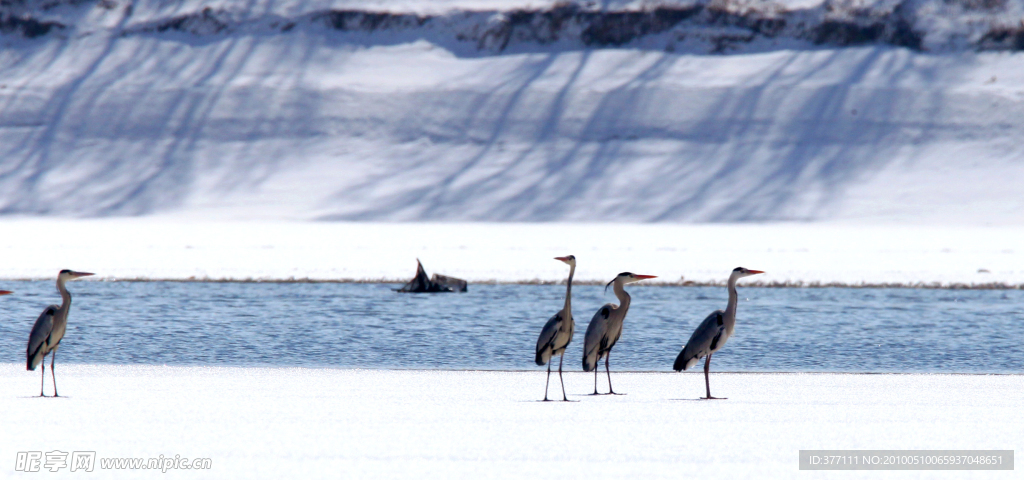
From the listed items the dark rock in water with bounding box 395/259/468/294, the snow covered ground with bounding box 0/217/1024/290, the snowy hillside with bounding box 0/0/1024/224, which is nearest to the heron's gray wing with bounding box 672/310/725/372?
the dark rock in water with bounding box 395/259/468/294

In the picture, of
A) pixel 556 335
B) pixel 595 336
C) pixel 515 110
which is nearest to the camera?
pixel 556 335

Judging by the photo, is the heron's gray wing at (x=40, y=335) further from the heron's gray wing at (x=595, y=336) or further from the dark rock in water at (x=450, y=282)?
the dark rock in water at (x=450, y=282)

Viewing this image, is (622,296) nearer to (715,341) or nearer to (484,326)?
(715,341)

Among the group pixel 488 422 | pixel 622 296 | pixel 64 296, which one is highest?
pixel 622 296

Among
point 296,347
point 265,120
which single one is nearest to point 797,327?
point 296,347

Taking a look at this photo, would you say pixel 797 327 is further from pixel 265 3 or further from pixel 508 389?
pixel 265 3

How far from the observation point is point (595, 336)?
9.30 m

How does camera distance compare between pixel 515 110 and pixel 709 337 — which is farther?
pixel 515 110

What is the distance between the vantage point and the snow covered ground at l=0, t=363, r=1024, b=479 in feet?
21.5

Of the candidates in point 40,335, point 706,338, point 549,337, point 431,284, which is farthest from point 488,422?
point 431,284

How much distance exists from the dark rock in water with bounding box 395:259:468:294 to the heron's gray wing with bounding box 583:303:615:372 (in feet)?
42.5

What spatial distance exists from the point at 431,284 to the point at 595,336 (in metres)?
13.3

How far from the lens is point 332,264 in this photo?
27.6 m

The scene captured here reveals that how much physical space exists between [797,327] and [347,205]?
35603 mm
